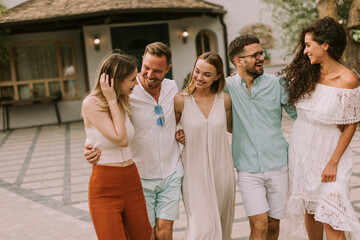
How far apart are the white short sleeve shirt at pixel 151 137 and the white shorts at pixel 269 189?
22.0 inches

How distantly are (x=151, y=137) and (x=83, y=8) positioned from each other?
9.73 m

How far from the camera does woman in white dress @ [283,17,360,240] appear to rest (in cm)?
290

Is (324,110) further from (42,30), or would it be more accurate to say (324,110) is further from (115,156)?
(42,30)

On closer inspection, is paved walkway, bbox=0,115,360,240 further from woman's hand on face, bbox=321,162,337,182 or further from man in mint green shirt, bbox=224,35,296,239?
woman's hand on face, bbox=321,162,337,182

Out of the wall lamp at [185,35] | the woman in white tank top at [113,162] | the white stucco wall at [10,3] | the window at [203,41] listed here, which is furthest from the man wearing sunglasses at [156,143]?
the window at [203,41]

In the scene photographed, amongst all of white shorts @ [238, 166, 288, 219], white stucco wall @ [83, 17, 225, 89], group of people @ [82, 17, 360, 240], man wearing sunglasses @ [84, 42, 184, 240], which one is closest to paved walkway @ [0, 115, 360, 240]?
white shorts @ [238, 166, 288, 219]

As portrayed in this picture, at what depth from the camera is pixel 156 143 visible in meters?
2.99

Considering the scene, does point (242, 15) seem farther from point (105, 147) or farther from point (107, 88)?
point (105, 147)

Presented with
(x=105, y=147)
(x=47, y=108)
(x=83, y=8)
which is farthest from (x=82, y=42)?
(x=105, y=147)

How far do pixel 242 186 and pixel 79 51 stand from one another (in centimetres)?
1167

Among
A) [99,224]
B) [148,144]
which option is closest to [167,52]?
[148,144]

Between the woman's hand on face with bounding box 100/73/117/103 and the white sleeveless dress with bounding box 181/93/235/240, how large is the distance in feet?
2.02

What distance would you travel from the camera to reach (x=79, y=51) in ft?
45.5

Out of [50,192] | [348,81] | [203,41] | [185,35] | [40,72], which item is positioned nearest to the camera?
[348,81]
